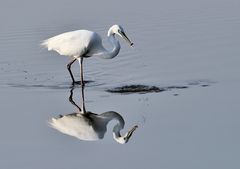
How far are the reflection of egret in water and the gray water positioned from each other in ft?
0.43

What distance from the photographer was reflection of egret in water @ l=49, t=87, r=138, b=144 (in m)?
11.9

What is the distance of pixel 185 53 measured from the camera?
56.9 ft

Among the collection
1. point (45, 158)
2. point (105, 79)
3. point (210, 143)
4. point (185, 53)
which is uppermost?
point (185, 53)

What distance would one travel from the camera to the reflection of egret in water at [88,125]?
39.1 feet

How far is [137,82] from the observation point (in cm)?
1527

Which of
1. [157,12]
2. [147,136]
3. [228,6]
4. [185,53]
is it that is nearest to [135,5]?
[157,12]

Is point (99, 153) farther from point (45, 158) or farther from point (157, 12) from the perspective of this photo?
point (157, 12)

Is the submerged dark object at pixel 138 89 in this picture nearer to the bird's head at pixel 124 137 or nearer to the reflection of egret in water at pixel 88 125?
the reflection of egret in water at pixel 88 125

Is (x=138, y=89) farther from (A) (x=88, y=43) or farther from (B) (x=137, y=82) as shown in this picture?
(A) (x=88, y=43)

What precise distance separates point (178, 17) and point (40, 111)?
8316 millimetres

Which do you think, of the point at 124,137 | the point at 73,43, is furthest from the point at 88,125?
the point at 73,43

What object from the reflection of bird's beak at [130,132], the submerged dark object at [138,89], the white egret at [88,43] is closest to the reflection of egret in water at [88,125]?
the reflection of bird's beak at [130,132]

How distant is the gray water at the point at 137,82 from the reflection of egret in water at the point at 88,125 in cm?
13

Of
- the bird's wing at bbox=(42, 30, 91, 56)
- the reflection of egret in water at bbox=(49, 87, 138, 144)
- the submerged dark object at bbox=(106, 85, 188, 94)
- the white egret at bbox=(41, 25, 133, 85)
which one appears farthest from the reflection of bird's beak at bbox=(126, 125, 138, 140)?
the bird's wing at bbox=(42, 30, 91, 56)
